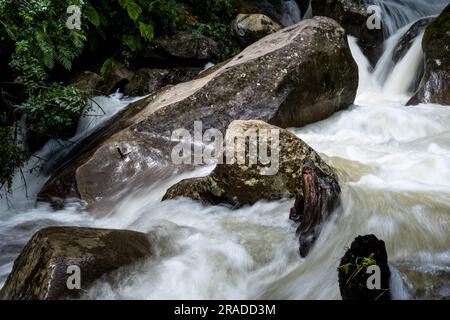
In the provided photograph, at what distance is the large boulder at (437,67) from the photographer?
7.45 m

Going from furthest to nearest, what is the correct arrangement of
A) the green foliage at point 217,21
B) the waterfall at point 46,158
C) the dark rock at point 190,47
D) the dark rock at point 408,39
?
the green foliage at point 217,21, the dark rock at point 190,47, the dark rock at point 408,39, the waterfall at point 46,158

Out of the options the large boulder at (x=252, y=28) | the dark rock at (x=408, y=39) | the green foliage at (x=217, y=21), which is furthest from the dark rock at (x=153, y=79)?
the dark rock at (x=408, y=39)

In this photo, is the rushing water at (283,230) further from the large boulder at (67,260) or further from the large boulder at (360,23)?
the large boulder at (360,23)

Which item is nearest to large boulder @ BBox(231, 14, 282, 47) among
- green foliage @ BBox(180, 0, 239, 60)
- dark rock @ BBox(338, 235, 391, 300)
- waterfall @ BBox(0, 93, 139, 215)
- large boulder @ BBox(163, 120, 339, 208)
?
green foliage @ BBox(180, 0, 239, 60)

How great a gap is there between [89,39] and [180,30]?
7.81 ft

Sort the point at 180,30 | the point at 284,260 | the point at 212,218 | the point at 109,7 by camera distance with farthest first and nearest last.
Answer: the point at 180,30
the point at 109,7
the point at 212,218
the point at 284,260

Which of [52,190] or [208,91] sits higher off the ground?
[208,91]

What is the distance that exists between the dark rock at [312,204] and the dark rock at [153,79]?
6.01 meters

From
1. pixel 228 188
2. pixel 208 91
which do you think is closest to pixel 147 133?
pixel 208 91

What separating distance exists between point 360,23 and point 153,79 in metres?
5.53

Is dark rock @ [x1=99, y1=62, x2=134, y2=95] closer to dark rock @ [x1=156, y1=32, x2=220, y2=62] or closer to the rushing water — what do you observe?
dark rock @ [x1=156, y1=32, x2=220, y2=62]
